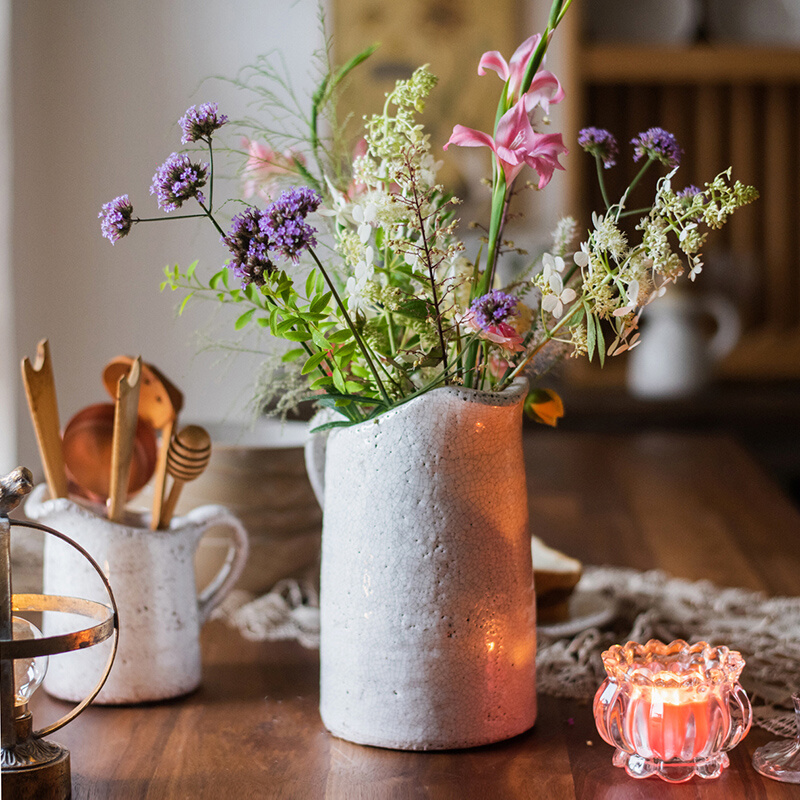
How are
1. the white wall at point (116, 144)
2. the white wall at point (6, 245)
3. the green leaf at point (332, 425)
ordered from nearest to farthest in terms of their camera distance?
the green leaf at point (332, 425) < the white wall at point (6, 245) < the white wall at point (116, 144)

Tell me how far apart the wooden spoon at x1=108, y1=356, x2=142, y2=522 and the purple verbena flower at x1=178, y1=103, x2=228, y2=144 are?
0.15 metres

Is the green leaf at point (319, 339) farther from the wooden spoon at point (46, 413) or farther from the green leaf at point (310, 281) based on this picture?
the wooden spoon at point (46, 413)

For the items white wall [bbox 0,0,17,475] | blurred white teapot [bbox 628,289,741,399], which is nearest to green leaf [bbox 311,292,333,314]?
white wall [bbox 0,0,17,475]

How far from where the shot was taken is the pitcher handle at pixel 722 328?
2.28 metres

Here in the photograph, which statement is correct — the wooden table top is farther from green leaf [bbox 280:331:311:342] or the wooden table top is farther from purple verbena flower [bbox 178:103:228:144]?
purple verbena flower [bbox 178:103:228:144]

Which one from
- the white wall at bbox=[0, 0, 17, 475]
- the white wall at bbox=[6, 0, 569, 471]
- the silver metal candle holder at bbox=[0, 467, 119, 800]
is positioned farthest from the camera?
the white wall at bbox=[6, 0, 569, 471]

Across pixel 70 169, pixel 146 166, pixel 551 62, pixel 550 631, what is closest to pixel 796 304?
pixel 551 62

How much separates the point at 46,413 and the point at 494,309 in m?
0.30

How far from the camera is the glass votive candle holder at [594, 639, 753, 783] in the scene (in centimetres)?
50

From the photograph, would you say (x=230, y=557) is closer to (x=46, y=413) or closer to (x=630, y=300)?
(x=46, y=413)

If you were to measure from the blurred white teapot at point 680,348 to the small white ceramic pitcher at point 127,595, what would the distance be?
1.77 metres

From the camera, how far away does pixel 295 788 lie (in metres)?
0.51

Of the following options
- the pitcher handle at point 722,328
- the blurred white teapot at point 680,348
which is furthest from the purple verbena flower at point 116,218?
the pitcher handle at point 722,328

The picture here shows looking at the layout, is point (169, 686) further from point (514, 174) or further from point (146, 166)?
point (146, 166)
